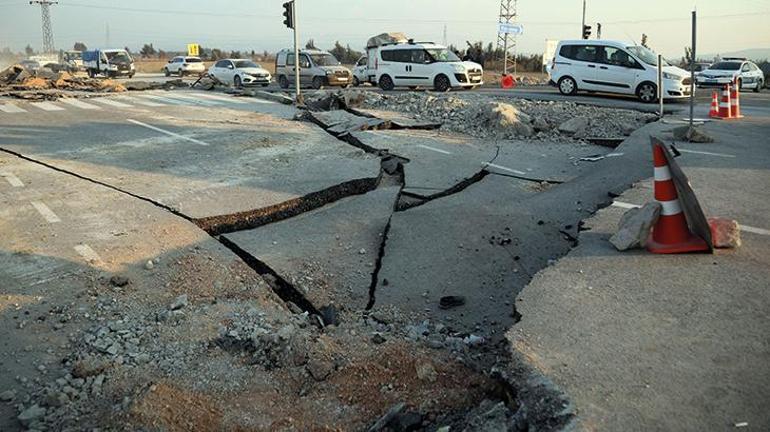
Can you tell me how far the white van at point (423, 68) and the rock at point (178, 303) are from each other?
19687 millimetres

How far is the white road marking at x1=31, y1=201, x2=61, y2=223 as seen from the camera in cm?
689

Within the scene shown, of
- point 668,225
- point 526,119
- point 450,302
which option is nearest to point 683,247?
point 668,225

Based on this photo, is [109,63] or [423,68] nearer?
[423,68]

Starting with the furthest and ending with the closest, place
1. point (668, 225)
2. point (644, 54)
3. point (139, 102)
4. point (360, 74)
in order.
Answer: point (360, 74), point (644, 54), point (139, 102), point (668, 225)

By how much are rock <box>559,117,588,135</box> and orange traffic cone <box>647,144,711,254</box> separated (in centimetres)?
728

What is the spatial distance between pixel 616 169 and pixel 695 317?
570cm

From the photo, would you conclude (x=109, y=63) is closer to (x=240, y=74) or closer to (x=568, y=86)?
(x=240, y=74)

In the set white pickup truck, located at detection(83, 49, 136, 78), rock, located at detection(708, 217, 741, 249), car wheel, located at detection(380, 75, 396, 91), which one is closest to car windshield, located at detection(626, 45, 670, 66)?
car wheel, located at detection(380, 75, 396, 91)

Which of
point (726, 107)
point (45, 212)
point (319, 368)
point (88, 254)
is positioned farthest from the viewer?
point (726, 107)

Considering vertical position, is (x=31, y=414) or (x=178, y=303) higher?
(x=178, y=303)

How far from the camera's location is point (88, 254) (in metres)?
5.96

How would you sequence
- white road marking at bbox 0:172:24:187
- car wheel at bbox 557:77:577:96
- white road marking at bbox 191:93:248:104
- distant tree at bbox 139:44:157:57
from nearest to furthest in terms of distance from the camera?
white road marking at bbox 0:172:24:187 → white road marking at bbox 191:93:248:104 → car wheel at bbox 557:77:577:96 → distant tree at bbox 139:44:157:57

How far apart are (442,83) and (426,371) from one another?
20.9m

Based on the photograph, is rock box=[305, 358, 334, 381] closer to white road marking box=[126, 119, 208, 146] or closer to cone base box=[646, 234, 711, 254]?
cone base box=[646, 234, 711, 254]
